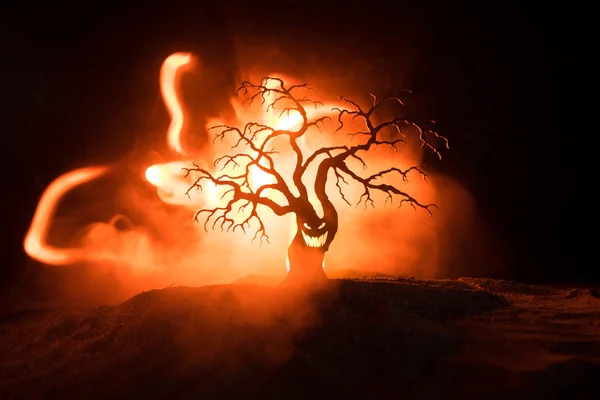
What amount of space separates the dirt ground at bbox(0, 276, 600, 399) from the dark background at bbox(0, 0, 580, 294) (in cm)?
678

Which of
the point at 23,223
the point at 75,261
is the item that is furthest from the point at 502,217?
the point at 23,223

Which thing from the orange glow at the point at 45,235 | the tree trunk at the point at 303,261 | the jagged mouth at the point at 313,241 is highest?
the orange glow at the point at 45,235

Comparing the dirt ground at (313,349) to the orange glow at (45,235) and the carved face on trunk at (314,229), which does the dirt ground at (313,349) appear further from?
the orange glow at (45,235)

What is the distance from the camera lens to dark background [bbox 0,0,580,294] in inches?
540

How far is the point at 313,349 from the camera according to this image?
5.30 m

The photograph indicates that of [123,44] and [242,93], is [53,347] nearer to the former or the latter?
[242,93]

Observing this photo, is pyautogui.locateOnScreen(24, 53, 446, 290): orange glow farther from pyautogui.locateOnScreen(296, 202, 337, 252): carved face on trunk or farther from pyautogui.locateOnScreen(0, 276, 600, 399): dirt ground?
pyautogui.locateOnScreen(0, 276, 600, 399): dirt ground

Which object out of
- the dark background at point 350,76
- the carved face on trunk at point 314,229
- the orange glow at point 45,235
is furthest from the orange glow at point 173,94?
the carved face on trunk at point 314,229

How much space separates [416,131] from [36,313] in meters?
10.3

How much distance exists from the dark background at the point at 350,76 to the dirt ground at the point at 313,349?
678 centimetres

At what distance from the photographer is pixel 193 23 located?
577 inches

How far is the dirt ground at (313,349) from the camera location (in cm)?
462

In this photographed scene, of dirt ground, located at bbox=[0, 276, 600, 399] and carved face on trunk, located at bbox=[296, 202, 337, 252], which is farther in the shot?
carved face on trunk, located at bbox=[296, 202, 337, 252]

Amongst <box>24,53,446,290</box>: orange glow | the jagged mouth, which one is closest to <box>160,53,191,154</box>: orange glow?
<box>24,53,446,290</box>: orange glow
